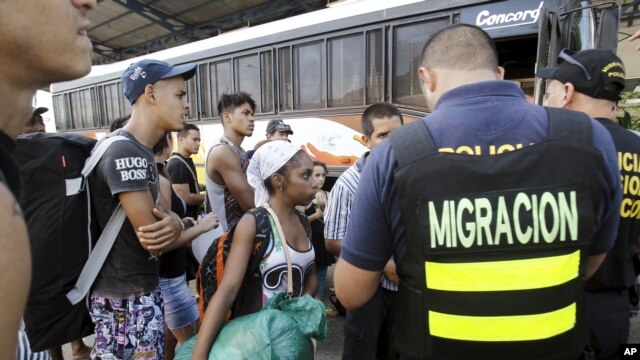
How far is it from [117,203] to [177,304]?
1223 mm

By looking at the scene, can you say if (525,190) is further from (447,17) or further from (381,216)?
(447,17)

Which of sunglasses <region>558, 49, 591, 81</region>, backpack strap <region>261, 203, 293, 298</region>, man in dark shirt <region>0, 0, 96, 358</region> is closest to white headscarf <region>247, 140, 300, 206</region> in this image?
backpack strap <region>261, 203, 293, 298</region>

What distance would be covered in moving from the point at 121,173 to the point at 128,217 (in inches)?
8.3

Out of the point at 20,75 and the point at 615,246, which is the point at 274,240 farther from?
the point at 615,246

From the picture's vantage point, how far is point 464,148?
1158mm

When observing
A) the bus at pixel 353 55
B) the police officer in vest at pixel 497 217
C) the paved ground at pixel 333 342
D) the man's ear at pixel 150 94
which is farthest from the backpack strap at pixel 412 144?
the bus at pixel 353 55

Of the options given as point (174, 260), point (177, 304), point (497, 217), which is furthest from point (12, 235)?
point (177, 304)

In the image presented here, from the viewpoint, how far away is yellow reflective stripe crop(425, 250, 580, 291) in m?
1.13

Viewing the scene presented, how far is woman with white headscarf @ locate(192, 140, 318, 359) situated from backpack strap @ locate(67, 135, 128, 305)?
22.6 inches

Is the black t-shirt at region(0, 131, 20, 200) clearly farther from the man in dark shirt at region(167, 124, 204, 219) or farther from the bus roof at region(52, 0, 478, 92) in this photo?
the bus roof at region(52, 0, 478, 92)

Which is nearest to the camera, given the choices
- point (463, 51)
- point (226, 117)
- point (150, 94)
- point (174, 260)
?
point (463, 51)

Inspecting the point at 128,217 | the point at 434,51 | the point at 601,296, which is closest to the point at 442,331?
the point at 434,51

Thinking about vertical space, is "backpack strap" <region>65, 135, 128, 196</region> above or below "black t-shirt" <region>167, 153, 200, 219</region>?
above

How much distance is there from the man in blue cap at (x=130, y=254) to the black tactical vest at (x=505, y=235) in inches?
47.0
